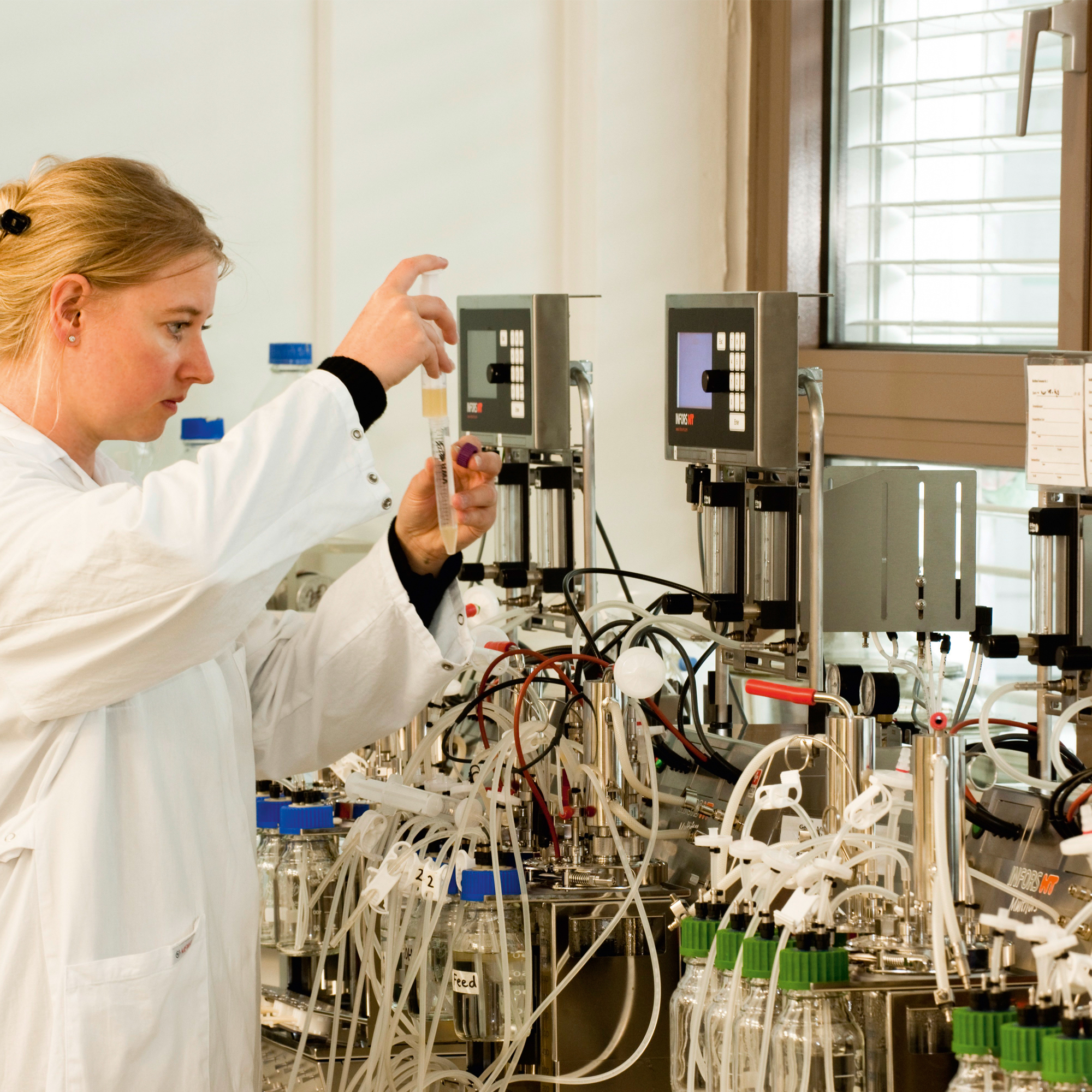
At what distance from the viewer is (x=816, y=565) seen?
1854mm

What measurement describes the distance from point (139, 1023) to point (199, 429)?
1.74 m

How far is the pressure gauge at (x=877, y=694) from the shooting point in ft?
4.78

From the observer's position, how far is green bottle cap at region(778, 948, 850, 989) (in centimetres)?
115

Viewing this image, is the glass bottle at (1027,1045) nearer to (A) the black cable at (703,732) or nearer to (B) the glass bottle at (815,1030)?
(B) the glass bottle at (815,1030)

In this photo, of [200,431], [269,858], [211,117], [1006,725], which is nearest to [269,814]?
[269,858]

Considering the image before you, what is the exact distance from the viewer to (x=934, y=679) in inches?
76.5

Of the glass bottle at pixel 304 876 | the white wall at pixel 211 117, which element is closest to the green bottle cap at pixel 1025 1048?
the glass bottle at pixel 304 876

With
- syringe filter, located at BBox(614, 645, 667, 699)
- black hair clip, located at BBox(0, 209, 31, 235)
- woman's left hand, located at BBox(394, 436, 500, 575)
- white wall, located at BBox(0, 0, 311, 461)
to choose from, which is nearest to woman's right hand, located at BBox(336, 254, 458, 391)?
woman's left hand, located at BBox(394, 436, 500, 575)

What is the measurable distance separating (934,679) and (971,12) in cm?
156

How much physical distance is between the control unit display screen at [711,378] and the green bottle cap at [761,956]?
903mm

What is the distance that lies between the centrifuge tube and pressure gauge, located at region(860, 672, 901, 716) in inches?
17.3

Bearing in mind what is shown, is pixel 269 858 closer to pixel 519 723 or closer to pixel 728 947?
pixel 519 723

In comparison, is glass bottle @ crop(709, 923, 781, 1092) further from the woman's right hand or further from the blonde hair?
the blonde hair

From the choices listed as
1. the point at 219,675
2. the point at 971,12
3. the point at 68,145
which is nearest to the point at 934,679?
the point at 219,675
